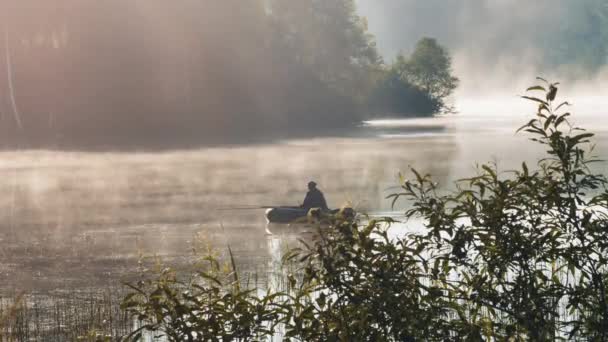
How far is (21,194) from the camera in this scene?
3116cm

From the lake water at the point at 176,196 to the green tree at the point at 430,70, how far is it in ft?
205

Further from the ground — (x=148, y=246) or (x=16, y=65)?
(x=16, y=65)

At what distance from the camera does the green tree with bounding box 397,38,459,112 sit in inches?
4678

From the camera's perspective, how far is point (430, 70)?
393ft

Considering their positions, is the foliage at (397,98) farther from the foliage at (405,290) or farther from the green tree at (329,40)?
the foliage at (405,290)

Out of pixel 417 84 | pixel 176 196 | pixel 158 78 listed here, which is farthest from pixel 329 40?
pixel 176 196

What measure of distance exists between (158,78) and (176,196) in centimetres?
2917

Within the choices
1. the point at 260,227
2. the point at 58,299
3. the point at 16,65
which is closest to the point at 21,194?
the point at 260,227

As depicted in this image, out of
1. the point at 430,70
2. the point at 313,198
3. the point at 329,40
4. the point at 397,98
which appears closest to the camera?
the point at 313,198

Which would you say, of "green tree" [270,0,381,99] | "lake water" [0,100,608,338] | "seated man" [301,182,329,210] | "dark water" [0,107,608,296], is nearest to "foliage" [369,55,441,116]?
"green tree" [270,0,381,99]

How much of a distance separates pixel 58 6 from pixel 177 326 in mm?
50896

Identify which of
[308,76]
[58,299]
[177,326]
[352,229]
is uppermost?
[308,76]

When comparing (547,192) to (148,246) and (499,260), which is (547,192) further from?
(148,246)

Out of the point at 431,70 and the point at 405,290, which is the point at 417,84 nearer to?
the point at 431,70
